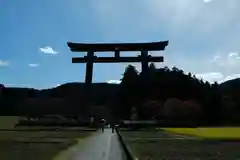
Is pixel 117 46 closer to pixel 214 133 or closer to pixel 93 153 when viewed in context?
pixel 214 133

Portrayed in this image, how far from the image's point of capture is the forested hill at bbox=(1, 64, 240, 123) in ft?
251

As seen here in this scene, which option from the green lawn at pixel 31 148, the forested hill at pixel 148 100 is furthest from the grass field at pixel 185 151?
the forested hill at pixel 148 100

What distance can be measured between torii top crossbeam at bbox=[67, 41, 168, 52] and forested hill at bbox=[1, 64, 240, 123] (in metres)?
8.02

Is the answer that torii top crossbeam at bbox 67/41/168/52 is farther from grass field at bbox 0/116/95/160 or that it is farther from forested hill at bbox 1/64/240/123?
grass field at bbox 0/116/95/160

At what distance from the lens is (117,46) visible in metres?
64.0

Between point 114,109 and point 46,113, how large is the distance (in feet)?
46.3

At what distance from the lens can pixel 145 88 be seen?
8300 centimetres

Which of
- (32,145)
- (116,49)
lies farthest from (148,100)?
(32,145)

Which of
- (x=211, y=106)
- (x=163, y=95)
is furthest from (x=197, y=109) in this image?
(x=163, y=95)

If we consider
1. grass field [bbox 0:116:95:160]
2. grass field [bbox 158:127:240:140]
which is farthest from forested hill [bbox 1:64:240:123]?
grass field [bbox 0:116:95:160]

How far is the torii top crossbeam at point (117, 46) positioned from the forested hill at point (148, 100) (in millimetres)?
8018

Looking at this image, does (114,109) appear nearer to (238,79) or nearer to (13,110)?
(13,110)

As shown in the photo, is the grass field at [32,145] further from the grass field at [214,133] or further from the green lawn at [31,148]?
the grass field at [214,133]

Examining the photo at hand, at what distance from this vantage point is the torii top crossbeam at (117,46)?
64.6 metres
